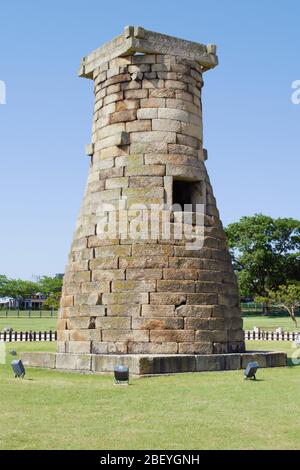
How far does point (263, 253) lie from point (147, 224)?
Answer: 139 ft

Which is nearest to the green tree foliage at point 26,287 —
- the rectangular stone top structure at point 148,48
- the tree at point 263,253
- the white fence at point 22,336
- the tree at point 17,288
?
the tree at point 17,288

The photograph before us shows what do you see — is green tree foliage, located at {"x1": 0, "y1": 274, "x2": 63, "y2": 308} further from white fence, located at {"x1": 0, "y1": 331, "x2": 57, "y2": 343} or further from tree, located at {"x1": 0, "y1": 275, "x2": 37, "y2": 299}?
white fence, located at {"x1": 0, "y1": 331, "x2": 57, "y2": 343}

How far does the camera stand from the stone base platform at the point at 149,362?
1137 cm

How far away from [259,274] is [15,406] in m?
49.2

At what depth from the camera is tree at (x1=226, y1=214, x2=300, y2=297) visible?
54.8 m

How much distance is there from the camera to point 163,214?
1331cm

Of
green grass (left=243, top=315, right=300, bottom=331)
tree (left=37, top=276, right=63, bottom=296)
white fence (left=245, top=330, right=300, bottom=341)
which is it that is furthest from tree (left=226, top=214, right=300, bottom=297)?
tree (left=37, top=276, right=63, bottom=296)

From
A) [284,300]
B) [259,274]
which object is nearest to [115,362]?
[284,300]

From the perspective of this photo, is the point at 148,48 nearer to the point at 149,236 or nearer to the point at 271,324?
the point at 149,236

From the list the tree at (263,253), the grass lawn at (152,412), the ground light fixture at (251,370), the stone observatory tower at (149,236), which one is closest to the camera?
the grass lawn at (152,412)

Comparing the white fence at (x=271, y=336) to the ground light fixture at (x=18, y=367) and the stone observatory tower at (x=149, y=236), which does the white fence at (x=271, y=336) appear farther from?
the ground light fixture at (x=18, y=367)

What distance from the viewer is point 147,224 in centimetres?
1320

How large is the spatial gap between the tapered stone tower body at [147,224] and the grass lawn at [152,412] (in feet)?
4.58
